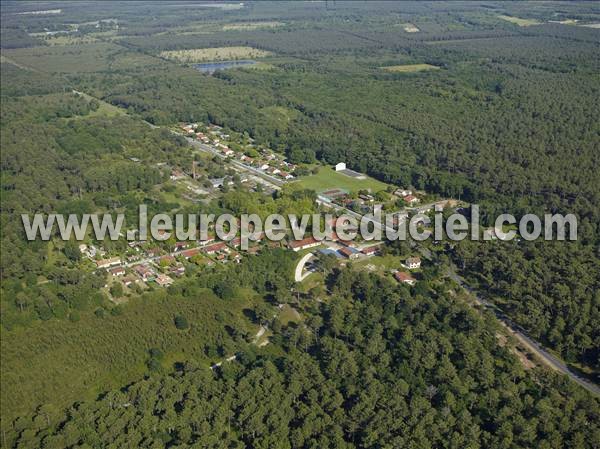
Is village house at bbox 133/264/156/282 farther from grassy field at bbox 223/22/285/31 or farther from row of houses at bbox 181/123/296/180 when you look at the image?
grassy field at bbox 223/22/285/31

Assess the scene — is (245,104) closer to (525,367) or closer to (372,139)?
(372,139)

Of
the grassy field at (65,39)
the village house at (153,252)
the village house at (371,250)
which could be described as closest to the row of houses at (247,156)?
the village house at (371,250)

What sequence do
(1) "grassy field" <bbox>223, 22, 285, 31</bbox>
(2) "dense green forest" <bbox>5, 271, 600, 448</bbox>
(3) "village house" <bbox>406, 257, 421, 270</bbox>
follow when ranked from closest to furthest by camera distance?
(2) "dense green forest" <bbox>5, 271, 600, 448</bbox> → (3) "village house" <bbox>406, 257, 421, 270</bbox> → (1) "grassy field" <bbox>223, 22, 285, 31</bbox>

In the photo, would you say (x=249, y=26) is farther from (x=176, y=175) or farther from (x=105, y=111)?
(x=176, y=175)

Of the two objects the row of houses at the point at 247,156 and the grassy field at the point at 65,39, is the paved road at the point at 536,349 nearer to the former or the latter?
the row of houses at the point at 247,156

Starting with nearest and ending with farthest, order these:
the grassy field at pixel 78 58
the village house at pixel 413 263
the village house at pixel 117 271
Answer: the village house at pixel 117 271 < the village house at pixel 413 263 < the grassy field at pixel 78 58

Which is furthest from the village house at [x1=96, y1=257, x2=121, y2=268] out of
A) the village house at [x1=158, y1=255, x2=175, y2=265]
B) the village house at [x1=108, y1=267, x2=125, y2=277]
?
the village house at [x1=158, y1=255, x2=175, y2=265]
